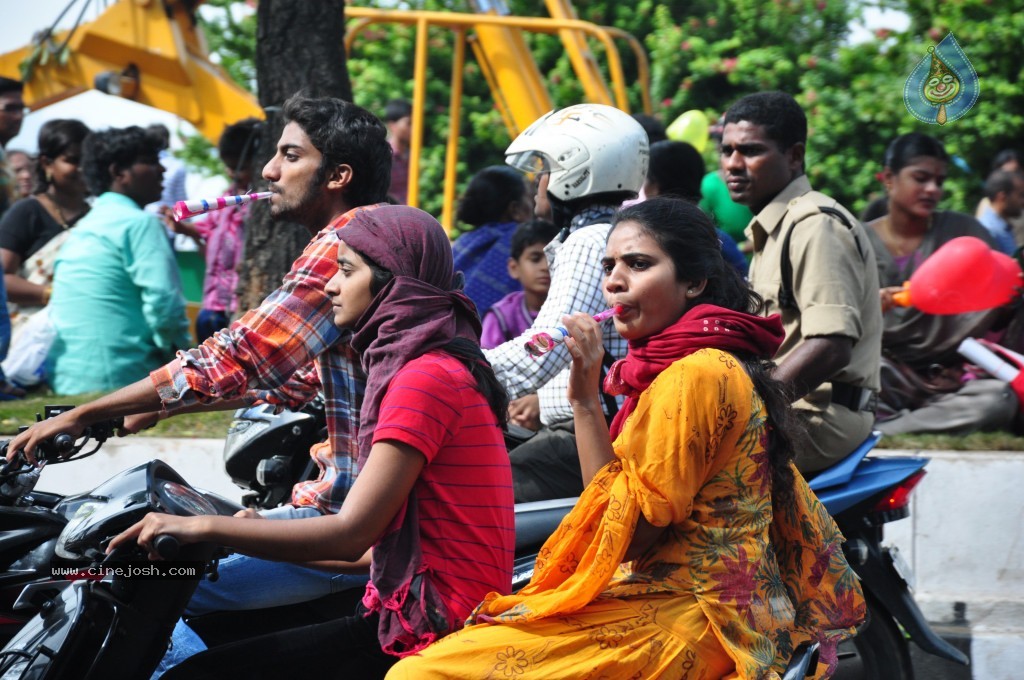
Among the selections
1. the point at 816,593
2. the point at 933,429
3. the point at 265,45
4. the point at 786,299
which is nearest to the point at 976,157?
the point at 933,429

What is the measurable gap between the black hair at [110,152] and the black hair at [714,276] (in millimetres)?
3822

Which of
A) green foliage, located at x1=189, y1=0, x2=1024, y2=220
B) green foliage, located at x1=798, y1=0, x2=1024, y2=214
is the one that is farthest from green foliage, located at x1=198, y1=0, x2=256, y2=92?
green foliage, located at x1=798, y1=0, x2=1024, y2=214

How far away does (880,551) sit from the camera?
377cm

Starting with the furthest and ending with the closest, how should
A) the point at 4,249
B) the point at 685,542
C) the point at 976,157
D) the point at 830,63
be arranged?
the point at 830,63, the point at 976,157, the point at 4,249, the point at 685,542

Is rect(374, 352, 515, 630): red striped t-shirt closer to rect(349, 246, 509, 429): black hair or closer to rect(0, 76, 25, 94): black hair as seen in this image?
rect(349, 246, 509, 429): black hair

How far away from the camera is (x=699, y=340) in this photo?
249 cm

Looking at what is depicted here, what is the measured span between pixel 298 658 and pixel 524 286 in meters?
2.62

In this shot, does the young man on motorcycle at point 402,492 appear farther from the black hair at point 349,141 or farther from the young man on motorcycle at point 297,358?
the black hair at point 349,141

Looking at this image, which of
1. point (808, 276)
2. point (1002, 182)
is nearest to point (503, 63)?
point (1002, 182)

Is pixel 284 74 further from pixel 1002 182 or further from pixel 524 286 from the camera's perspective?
pixel 1002 182

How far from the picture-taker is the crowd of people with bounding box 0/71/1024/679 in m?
2.41

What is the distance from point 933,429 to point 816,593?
10.8 feet

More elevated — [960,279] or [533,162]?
[533,162]

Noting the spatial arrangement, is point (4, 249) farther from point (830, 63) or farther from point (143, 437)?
point (830, 63)
